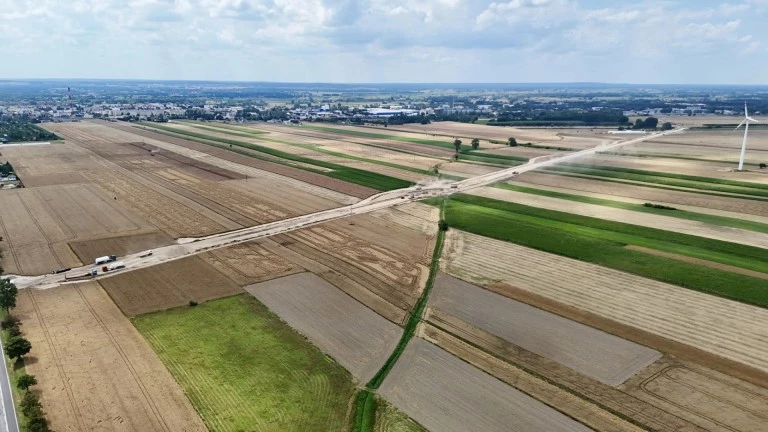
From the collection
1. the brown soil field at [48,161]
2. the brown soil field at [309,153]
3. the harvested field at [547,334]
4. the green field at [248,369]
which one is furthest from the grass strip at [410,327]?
the brown soil field at [48,161]

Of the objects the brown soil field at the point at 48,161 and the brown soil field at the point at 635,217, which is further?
the brown soil field at the point at 48,161

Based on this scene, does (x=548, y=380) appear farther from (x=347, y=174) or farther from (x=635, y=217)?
(x=347, y=174)

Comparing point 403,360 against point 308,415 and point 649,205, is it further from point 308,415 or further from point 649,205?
point 649,205

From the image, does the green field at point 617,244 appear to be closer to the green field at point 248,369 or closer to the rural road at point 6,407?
the green field at point 248,369

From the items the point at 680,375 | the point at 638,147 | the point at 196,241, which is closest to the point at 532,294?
the point at 680,375

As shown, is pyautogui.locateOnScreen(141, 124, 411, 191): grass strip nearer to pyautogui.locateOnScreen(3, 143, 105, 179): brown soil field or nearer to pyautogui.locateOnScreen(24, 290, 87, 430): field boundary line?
pyautogui.locateOnScreen(3, 143, 105, 179): brown soil field

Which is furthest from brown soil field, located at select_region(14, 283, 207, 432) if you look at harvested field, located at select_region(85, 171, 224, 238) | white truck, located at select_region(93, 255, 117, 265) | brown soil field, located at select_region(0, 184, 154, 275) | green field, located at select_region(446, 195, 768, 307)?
green field, located at select_region(446, 195, 768, 307)

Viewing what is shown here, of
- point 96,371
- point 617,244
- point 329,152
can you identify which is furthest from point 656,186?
point 96,371
